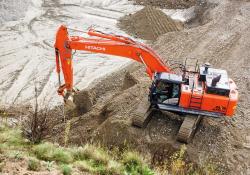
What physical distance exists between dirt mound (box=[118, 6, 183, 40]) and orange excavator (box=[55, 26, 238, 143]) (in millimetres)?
9547

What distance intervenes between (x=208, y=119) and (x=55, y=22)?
13.0 m

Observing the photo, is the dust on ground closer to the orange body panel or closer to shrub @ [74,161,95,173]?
the orange body panel

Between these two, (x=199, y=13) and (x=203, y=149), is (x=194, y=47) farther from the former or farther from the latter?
(x=203, y=149)

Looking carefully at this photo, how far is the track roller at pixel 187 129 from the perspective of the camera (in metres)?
11.8

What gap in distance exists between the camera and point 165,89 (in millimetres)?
12438

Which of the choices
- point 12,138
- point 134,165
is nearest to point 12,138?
point 12,138

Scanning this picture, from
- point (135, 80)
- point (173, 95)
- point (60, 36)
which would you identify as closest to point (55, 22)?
point (135, 80)

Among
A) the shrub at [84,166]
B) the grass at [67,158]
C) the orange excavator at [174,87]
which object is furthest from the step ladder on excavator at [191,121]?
the shrub at [84,166]

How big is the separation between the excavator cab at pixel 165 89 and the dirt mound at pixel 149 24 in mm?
9947

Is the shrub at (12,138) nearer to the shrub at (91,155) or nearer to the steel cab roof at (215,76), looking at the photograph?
the shrub at (91,155)

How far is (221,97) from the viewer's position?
38.7ft

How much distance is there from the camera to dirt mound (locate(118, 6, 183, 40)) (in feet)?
73.6

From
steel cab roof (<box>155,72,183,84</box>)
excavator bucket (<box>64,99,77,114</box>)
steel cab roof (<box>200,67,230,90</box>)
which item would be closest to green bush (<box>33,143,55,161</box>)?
steel cab roof (<box>155,72,183,84</box>)

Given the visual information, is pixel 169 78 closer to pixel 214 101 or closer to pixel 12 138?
pixel 214 101
